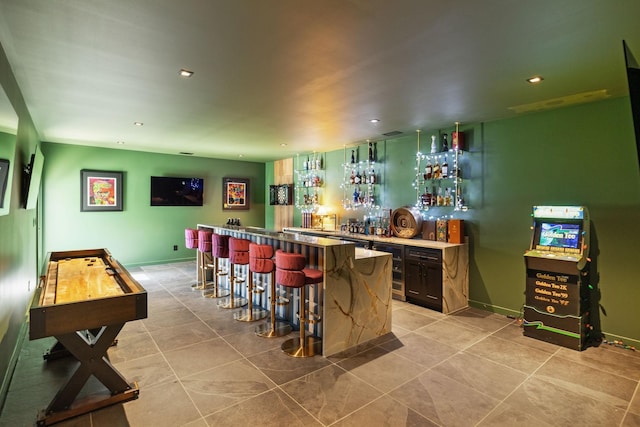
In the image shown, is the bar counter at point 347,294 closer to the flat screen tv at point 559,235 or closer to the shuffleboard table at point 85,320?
the shuffleboard table at point 85,320

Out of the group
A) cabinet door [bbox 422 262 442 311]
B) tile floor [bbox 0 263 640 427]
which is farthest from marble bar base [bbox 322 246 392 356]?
cabinet door [bbox 422 262 442 311]

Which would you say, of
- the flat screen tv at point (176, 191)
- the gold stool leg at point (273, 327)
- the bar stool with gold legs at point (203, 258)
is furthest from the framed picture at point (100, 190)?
the gold stool leg at point (273, 327)

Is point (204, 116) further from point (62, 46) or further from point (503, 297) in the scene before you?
point (503, 297)

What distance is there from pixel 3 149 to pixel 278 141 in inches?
169

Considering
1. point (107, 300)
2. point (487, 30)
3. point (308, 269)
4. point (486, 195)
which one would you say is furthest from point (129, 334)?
point (486, 195)

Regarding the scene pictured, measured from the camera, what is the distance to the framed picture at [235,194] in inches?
362

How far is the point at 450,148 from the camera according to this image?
16.9ft

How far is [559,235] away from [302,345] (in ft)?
10.6

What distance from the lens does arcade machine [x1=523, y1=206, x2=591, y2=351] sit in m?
3.64

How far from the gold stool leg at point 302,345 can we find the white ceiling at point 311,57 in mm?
2218

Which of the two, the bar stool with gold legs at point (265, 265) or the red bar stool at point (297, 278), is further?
the bar stool with gold legs at point (265, 265)

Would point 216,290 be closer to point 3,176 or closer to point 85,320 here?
point 85,320

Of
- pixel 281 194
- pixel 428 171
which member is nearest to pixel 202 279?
pixel 281 194

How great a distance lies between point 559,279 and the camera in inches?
148
